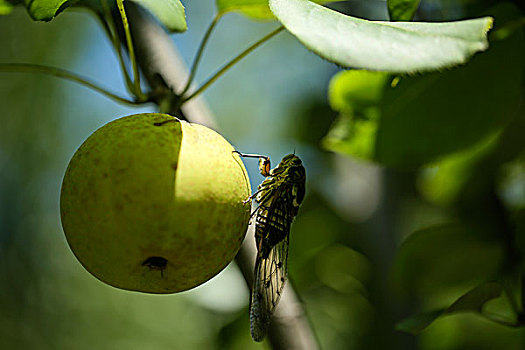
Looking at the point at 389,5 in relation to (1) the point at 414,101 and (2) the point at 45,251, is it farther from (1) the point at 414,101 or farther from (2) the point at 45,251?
(2) the point at 45,251

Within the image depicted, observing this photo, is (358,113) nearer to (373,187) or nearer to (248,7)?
(248,7)

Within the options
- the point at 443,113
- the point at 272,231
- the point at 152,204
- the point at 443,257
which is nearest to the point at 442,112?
the point at 443,113

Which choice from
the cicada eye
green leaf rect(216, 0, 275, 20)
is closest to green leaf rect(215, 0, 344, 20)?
green leaf rect(216, 0, 275, 20)

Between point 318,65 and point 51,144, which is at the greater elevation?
point 318,65

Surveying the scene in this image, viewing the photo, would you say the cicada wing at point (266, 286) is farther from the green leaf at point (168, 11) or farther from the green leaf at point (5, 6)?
the green leaf at point (5, 6)

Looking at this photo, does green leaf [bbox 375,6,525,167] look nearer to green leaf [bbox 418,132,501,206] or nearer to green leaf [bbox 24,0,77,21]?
green leaf [bbox 418,132,501,206]

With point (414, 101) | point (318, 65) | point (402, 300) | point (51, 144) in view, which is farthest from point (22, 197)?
point (414, 101)
